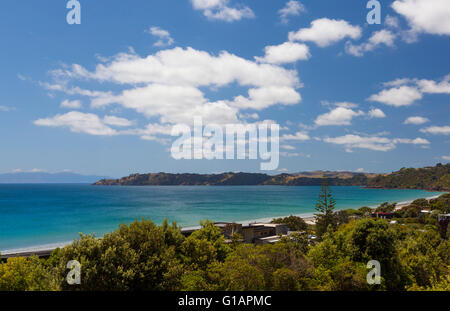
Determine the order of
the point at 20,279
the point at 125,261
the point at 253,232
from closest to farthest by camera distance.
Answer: the point at 20,279 < the point at 125,261 < the point at 253,232

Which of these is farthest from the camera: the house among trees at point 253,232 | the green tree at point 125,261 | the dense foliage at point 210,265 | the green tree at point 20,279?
the house among trees at point 253,232

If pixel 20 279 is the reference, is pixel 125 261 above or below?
above

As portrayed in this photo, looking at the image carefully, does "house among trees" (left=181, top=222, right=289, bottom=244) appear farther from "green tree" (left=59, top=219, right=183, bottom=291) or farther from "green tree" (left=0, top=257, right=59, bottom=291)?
"green tree" (left=0, top=257, right=59, bottom=291)

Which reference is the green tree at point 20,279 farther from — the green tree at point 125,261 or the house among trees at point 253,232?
the house among trees at point 253,232

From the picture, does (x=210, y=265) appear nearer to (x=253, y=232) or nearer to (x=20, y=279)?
(x=20, y=279)

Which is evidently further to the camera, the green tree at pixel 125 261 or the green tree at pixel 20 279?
the green tree at pixel 125 261

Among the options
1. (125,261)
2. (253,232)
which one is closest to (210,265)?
(125,261)

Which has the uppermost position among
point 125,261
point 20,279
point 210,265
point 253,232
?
point 125,261

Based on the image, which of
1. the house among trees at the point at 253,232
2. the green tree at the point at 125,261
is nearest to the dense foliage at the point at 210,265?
the green tree at the point at 125,261

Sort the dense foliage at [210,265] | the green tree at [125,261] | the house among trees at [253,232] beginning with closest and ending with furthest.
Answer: the green tree at [125,261]
the dense foliage at [210,265]
the house among trees at [253,232]

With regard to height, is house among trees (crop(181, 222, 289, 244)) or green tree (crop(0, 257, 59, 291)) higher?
green tree (crop(0, 257, 59, 291))

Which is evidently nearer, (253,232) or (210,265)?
(210,265)

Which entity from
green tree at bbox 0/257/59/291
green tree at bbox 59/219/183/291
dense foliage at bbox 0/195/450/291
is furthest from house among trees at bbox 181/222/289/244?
green tree at bbox 0/257/59/291
